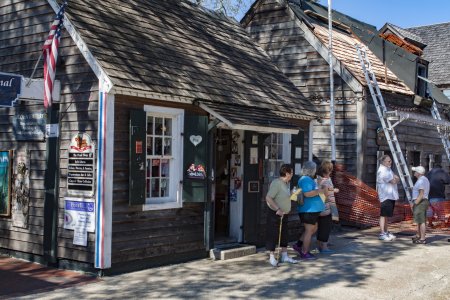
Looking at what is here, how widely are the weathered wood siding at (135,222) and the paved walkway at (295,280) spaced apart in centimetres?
32

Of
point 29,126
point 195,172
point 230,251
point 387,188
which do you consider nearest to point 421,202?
point 387,188

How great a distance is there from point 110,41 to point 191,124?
6.21 ft

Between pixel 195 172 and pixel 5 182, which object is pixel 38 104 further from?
pixel 195 172

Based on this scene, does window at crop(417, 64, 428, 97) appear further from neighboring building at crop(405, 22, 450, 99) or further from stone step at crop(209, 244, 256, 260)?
stone step at crop(209, 244, 256, 260)

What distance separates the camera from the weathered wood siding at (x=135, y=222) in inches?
320

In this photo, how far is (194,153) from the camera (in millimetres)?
9234

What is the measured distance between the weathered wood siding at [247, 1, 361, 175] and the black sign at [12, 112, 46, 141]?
7.99m

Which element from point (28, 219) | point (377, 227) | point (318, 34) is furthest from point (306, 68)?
point (28, 219)

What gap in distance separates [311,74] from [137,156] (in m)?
8.34

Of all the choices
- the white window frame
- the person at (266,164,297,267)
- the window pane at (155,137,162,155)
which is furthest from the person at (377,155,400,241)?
the window pane at (155,137,162,155)

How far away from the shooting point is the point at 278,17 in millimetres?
16312

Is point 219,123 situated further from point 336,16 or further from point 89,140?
point 336,16

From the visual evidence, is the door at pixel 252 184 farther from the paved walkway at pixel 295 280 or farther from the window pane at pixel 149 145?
the window pane at pixel 149 145

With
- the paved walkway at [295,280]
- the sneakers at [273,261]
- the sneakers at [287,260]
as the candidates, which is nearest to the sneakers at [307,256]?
the paved walkway at [295,280]
